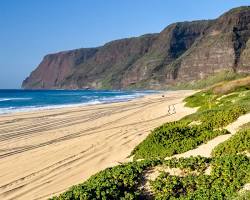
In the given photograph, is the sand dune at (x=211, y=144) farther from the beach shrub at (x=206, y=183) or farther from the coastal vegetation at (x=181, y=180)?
the beach shrub at (x=206, y=183)

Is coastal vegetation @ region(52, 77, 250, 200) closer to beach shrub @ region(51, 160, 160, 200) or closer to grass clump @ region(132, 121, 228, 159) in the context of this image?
beach shrub @ region(51, 160, 160, 200)

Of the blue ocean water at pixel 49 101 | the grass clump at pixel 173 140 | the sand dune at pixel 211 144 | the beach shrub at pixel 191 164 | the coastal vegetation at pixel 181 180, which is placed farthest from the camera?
the blue ocean water at pixel 49 101

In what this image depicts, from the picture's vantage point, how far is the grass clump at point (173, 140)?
49.2ft

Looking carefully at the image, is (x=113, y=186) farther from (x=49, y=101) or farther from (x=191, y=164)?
(x=49, y=101)

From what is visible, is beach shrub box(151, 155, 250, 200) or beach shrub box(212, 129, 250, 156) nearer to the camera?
beach shrub box(151, 155, 250, 200)

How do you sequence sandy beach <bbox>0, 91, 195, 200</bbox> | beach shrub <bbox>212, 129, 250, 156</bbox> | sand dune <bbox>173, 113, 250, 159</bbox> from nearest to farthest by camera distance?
beach shrub <bbox>212, 129, 250, 156</bbox> → sand dune <bbox>173, 113, 250, 159</bbox> → sandy beach <bbox>0, 91, 195, 200</bbox>

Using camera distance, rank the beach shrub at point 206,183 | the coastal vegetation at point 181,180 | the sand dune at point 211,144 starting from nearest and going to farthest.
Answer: the beach shrub at point 206,183 → the coastal vegetation at point 181,180 → the sand dune at point 211,144

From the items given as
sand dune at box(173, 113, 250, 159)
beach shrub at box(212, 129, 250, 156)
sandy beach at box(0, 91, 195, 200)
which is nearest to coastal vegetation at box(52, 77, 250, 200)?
beach shrub at box(212, 129, 250, 156)

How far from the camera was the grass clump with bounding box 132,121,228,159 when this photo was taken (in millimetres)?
14984

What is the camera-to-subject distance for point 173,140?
52.3 feet

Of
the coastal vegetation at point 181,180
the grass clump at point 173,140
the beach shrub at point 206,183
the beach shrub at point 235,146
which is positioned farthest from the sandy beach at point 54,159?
the beach shrub at point 206,183

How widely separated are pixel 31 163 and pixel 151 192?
9154 millimetres

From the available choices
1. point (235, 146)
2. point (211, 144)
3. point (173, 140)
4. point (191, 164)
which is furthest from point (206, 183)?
point (173, 140)

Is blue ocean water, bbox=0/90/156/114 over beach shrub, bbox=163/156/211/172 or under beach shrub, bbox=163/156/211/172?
under
